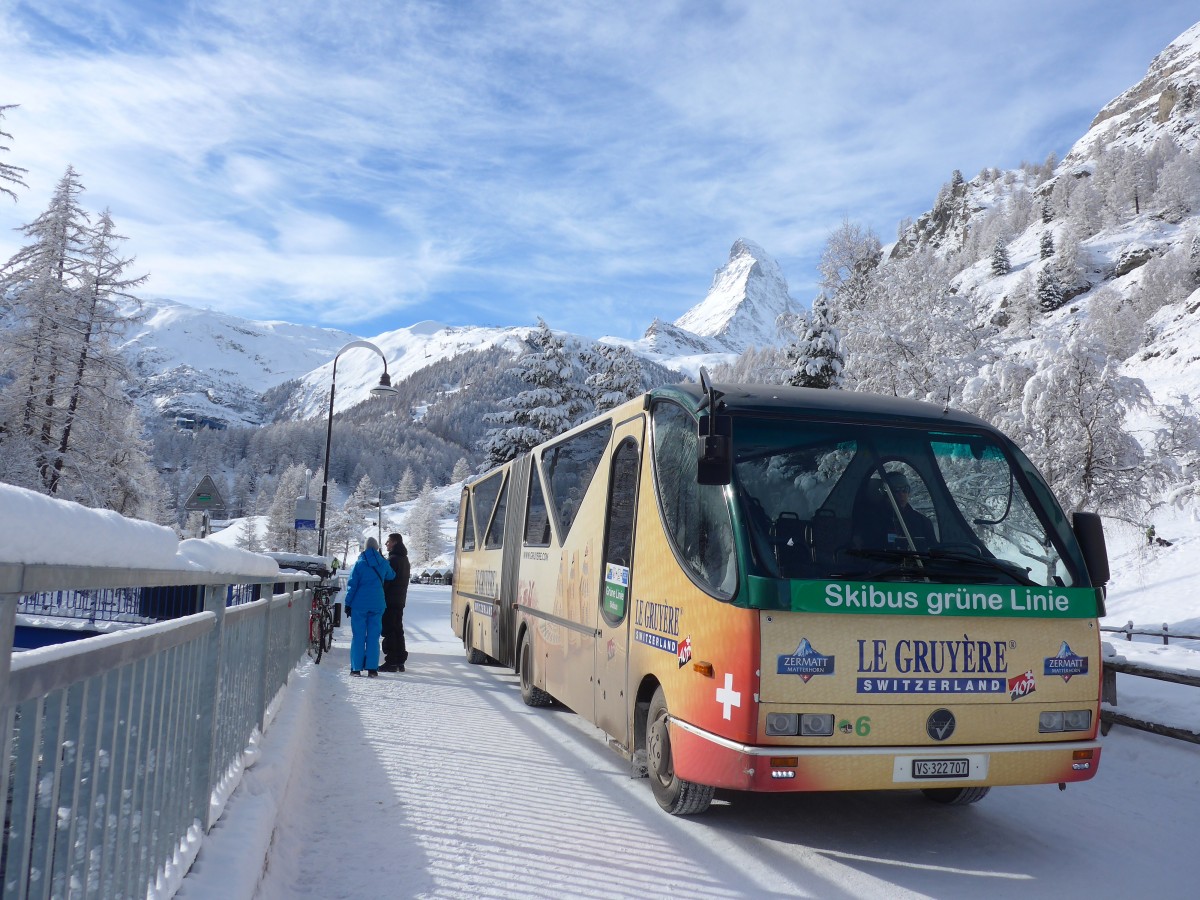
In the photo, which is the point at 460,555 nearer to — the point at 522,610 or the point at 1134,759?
the point at 522,610

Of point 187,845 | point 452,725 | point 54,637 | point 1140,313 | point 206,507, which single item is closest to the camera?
point 187,845

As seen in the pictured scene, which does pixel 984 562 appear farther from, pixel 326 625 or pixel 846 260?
pixel 846 260

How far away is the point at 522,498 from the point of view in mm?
12039

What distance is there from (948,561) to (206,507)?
13.7m

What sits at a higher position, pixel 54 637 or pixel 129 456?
pixel 129 456

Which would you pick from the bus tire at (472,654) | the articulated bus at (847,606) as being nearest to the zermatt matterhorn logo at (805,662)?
the articulated bus at (847,606)

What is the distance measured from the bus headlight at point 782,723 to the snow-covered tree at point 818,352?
95.4 feet

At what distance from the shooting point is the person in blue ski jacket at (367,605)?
12.4 metres

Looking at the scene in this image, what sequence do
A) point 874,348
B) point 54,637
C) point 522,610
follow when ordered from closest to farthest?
1. point 54,637
2. point 522,610
3. point 874,348

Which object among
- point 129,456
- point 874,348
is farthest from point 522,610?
point 129,456

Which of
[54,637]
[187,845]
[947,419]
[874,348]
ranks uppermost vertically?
[874,348]

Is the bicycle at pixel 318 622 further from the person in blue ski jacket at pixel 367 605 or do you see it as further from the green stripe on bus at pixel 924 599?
the green stripe on bus at pixel 924 599

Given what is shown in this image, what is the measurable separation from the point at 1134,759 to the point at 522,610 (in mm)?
6250

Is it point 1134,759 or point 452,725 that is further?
point 452,725
